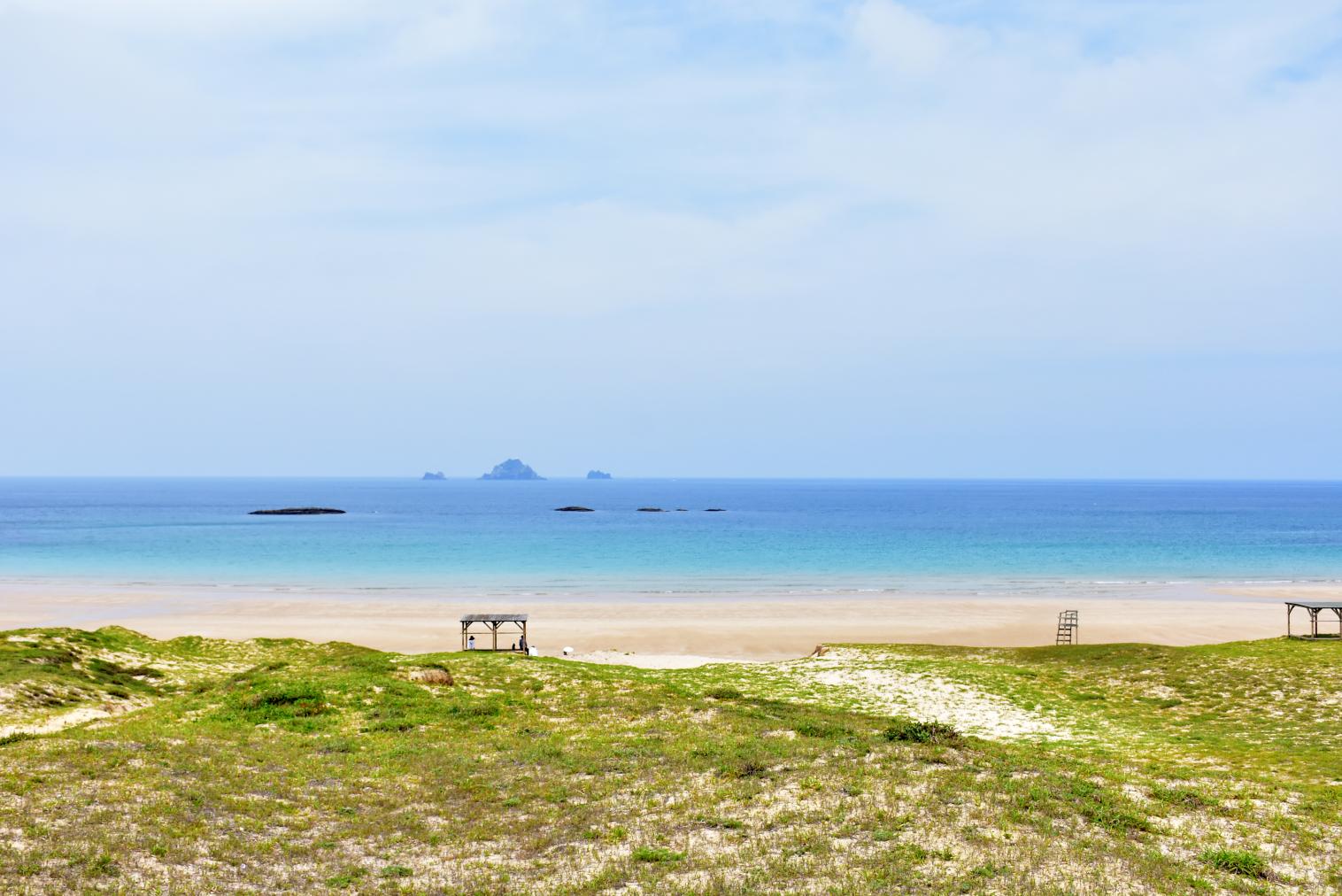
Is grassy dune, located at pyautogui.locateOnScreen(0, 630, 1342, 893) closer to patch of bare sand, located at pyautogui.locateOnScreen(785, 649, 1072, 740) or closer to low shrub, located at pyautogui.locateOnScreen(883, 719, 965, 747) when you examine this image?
low shrub, located at pyautogui.locateOnScreen(883, 719, 965, 747)

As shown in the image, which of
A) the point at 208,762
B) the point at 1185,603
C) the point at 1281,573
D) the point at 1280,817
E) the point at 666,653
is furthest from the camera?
the point at 1281,573

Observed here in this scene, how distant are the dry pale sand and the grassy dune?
1983 cm

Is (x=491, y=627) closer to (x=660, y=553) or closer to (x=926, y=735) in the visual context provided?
(x=926, y=735)

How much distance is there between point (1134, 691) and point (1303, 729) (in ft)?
22.4

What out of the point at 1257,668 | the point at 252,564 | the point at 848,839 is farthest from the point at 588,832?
the point at 252,564

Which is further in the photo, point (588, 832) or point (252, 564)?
point (252, 564)

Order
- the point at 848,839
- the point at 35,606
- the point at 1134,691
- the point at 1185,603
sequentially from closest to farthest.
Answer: the point at 848,839 < the point at 1134,691 < the point at 35,606 < the point at 1185,603

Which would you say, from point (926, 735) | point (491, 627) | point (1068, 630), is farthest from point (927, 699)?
point (491, 627)

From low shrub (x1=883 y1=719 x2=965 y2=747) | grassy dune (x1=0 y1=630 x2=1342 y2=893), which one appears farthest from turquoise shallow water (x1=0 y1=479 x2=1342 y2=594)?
low shrub (x1=883 y1=719 x2=965 y2=747)

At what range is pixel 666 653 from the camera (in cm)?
4822

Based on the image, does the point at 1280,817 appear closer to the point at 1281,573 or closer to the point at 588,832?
the point at 588,832

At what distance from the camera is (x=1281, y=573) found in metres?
88.6

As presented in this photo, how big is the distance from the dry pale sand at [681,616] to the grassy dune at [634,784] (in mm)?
19826

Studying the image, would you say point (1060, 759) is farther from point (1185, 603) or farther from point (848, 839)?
point (1185, 603)
